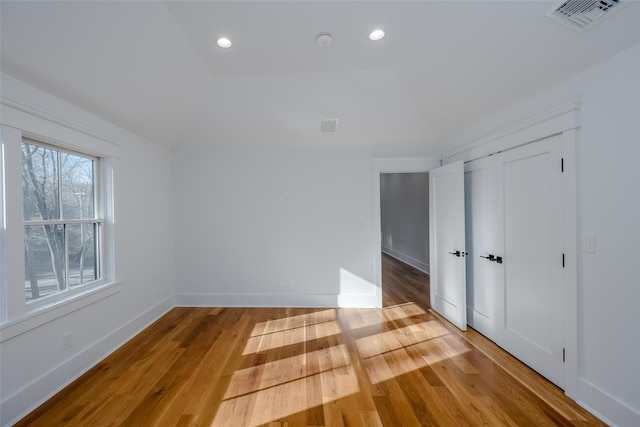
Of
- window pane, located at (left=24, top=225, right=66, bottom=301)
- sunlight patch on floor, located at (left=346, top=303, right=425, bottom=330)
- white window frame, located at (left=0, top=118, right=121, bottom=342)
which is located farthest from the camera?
sunlight patch on floor, located at (left=346, top=303, right=425, bottom=330)

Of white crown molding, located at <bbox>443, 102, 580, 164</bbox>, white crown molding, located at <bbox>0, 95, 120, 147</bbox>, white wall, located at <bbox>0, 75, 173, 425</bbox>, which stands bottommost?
white wall, located at <bbox>0, 75, 173, 425</bbox>

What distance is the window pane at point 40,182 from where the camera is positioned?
75.2 inches

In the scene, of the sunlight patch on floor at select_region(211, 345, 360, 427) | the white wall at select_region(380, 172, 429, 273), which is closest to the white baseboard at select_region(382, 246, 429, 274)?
the white wall at select_region(380, 172, 429, 273)

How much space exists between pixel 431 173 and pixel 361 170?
99cm

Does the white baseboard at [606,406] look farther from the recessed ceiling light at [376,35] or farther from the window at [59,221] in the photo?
the window at [59,221]

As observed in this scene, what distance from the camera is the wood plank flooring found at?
1.70 metres

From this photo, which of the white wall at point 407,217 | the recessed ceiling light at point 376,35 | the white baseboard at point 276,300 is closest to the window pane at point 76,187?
the white baseboard at point 276,300

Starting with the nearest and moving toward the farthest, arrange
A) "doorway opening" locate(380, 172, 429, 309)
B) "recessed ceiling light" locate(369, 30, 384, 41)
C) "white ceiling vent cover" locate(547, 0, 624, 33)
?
"white ceiling vent cover" locate(547, 0, 624, 33) < "recessed ceiling light" locate(369, 30, 384, 41) < "doorway opening" locate(380, 172, 429, 309)

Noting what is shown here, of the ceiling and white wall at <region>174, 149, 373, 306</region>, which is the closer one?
the ceiling

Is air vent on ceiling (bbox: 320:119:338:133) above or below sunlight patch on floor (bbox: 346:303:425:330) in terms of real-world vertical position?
above

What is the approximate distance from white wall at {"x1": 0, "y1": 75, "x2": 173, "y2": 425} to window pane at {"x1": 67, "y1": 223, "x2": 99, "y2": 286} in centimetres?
20

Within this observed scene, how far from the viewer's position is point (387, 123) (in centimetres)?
330

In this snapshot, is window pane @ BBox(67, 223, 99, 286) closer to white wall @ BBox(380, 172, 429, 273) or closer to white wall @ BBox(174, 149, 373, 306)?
white wall @ BBox(174, 149, 373, 306)

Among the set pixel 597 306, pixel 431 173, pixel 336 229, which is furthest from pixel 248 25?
pixel 597 306
